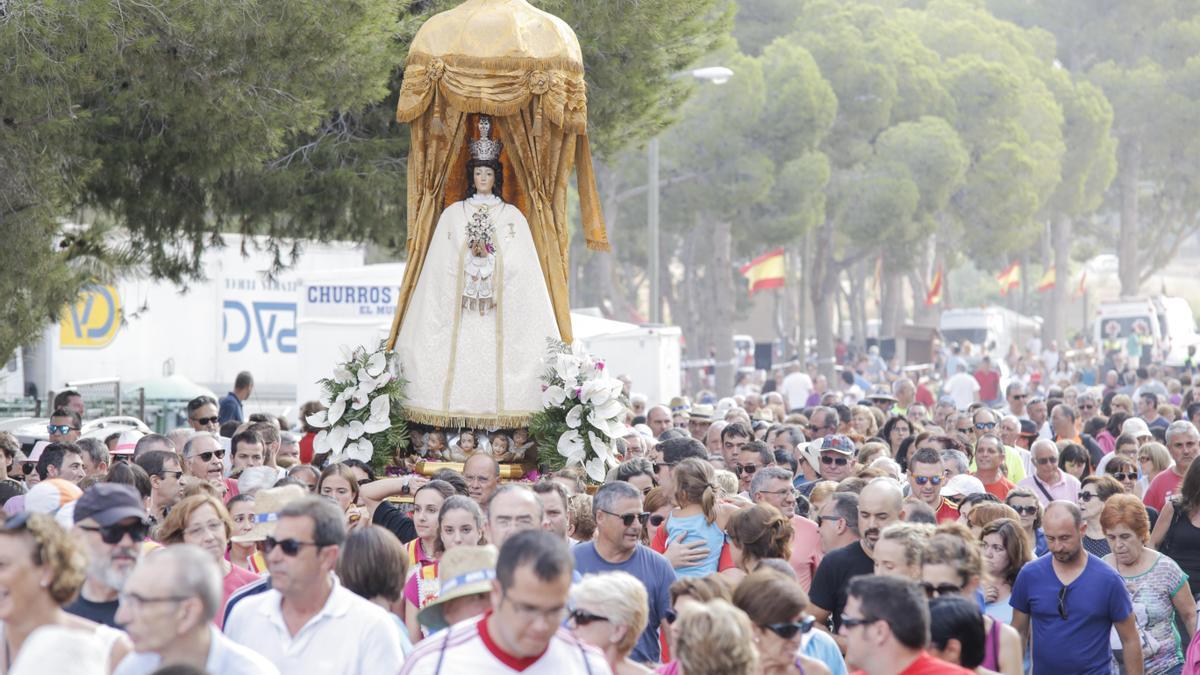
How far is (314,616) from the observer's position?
5.96 m

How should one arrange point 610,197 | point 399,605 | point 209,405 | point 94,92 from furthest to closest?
point 610,197 < point 209,405 < point 94,92 < point 399,605

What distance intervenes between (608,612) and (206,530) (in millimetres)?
2095

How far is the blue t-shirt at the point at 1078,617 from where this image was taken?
8.30m

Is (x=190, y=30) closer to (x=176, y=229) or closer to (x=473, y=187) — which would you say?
(x=473, y=187)

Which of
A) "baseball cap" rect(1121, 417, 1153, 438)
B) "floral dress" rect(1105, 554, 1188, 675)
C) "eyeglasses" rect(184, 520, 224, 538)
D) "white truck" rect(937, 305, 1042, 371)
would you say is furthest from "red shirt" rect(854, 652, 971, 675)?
"white truck" rect(937, 305, 1042, 371)

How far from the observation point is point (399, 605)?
7.27 m

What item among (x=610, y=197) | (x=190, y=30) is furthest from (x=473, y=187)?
(x=610, y=197)

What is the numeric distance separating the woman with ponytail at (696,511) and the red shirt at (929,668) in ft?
10.7

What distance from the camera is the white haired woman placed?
592 centimetres

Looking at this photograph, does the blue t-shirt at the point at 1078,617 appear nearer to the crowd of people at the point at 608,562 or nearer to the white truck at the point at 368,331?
the crowd of people at the point at 608,562

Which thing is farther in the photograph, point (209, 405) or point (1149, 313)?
point (1149, 313)

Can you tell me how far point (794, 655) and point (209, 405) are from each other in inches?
379

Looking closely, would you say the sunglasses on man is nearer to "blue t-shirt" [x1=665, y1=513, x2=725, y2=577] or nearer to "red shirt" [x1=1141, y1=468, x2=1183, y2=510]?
"blue t-shirt" [x1=665, y1=513, x2=725, y2=577]

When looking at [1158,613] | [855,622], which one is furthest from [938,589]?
[1158,613]
